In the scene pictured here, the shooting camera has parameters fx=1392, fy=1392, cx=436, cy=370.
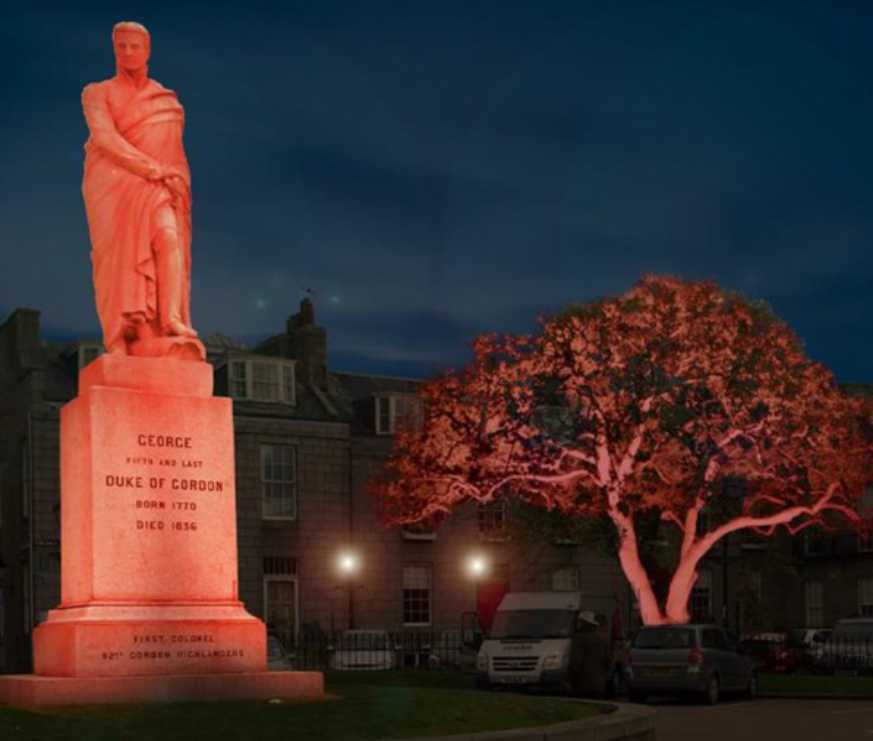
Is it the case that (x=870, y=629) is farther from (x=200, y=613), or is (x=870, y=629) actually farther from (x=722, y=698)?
(x=200, y=613)

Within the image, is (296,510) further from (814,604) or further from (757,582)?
(814,604)

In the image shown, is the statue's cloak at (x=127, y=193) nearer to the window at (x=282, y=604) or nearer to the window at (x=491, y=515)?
the window at (x=282, y=604)

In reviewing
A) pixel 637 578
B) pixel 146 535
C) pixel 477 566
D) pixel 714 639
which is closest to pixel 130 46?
pixel 146 535

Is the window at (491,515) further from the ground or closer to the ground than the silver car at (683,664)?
further from the ground

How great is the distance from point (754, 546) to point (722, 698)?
32.0 m

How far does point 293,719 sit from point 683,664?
53.2ft

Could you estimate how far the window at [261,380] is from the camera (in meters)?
50.5

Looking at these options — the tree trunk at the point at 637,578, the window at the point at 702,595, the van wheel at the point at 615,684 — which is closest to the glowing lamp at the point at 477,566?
the window at the point at 702,595

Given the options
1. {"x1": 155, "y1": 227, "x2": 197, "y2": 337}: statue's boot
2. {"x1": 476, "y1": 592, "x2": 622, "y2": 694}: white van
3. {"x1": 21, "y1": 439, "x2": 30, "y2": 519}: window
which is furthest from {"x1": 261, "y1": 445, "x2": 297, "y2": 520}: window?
{"x1": 155, "y1": 227, "x2": 197, "y2": 337}: statue's boot

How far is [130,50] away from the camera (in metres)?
16.7

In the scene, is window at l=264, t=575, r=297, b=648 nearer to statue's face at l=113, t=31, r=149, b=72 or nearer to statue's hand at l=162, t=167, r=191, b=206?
statue's hand at l=162, t=167, r=191, b=206

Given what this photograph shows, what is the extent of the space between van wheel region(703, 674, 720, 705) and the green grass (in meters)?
2.80

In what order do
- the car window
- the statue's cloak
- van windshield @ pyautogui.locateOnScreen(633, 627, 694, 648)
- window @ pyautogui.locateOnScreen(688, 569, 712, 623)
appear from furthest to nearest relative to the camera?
window @ pyautogui.locateOnScreen(688, 569, 712, 623)
the car window
van windshield @ pyautogui.locateOnScreen(633, 627, 694, 648)
the statue's cloak

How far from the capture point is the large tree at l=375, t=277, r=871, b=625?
3441cm
